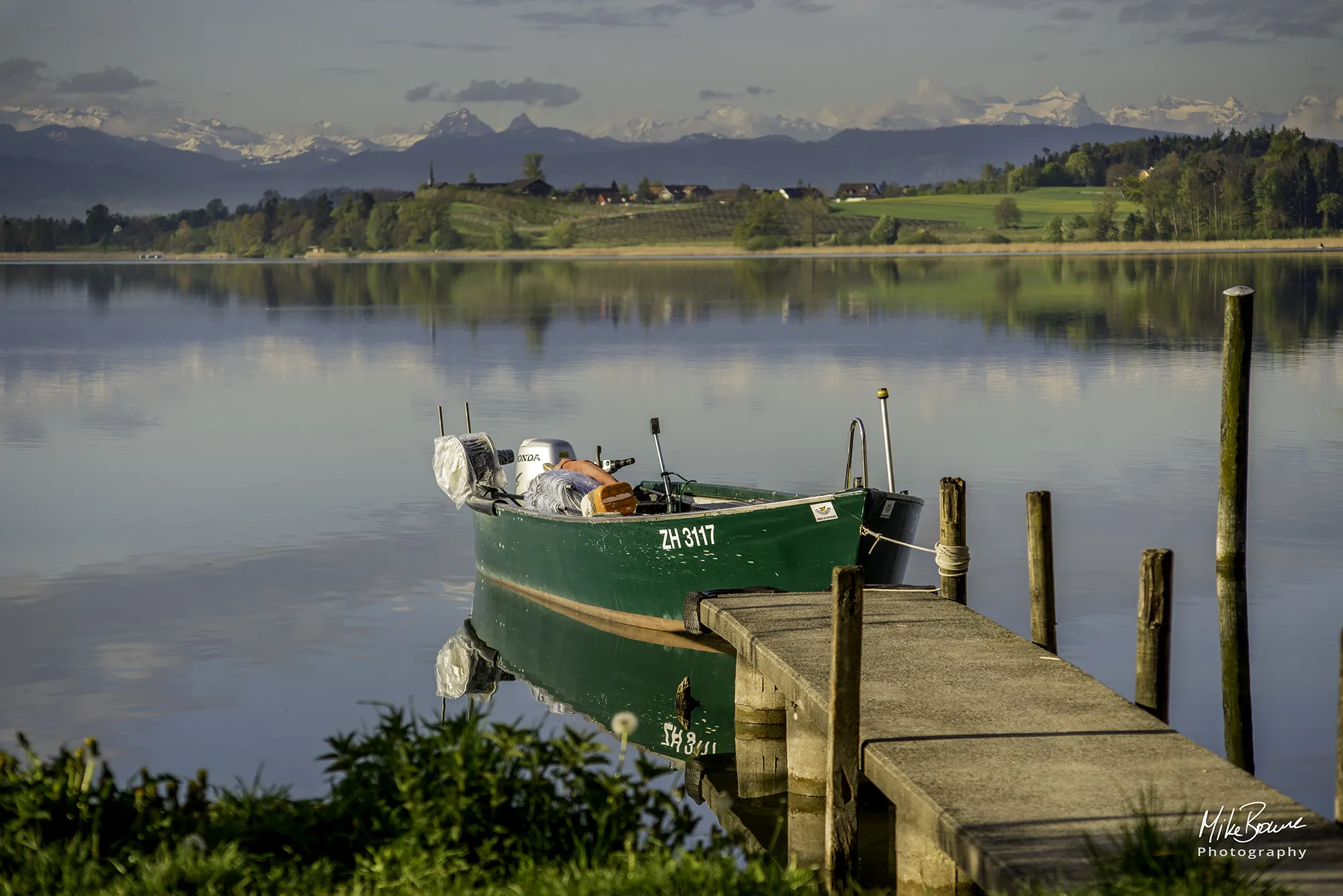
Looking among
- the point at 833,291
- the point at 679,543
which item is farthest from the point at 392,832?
the point at 833,291

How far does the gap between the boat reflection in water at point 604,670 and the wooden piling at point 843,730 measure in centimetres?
396

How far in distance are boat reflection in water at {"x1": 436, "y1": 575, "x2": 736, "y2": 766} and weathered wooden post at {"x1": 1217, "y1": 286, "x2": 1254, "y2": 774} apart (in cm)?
475

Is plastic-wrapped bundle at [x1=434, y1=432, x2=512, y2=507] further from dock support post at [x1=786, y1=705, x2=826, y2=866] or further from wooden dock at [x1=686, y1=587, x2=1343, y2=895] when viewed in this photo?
dock support post at [x1=786, y1=705, x2=826, y2=866]

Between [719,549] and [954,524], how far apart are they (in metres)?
3.00

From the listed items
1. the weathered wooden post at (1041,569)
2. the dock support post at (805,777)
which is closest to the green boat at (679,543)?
the weathered wooden post at (1041,569)

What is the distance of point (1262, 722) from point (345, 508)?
14.8 m

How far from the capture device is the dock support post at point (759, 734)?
1249 cm

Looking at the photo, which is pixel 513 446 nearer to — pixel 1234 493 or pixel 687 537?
pixel 687 537

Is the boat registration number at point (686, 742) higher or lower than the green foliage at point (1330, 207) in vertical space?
lower

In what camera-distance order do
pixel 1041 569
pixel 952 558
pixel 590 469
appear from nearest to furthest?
pixel 1041 569, pixel 952 558, pixel 590 469

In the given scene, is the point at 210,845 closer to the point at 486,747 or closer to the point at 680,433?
the point at 486,747

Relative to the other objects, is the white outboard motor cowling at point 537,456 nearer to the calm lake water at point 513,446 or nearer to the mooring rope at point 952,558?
the calm lake water at point 513,446

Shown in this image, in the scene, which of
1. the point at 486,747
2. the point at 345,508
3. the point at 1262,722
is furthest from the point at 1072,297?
the point at 486,747

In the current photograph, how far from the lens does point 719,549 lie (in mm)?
15461
